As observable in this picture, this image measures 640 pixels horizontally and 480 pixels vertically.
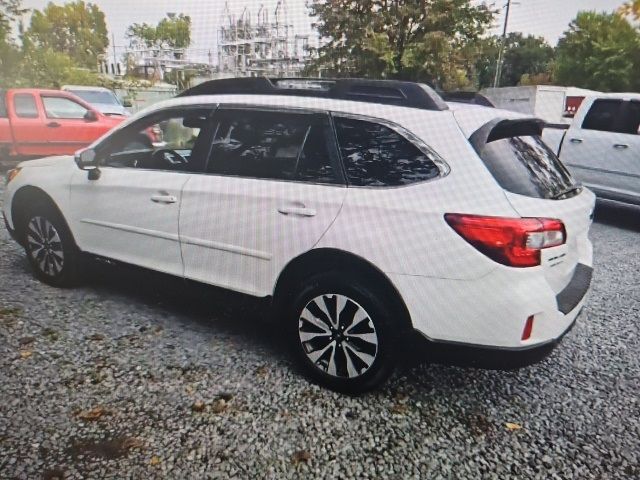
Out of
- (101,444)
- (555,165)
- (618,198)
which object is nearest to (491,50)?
(618,198)

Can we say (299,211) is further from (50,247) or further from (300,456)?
(50,247)

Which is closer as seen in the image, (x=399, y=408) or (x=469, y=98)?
(x=399, y=408)

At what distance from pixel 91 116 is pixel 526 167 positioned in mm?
10158

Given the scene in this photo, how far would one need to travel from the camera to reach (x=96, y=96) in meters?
14.6

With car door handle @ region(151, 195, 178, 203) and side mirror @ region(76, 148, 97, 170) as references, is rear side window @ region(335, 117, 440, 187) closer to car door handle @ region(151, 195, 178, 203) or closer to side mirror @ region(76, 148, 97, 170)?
car door handle @ region(151, 195, 178, 203)

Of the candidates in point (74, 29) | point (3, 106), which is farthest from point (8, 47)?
point (74, 29)

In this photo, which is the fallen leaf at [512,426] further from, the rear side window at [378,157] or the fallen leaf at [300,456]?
the rear side window at [378,157]

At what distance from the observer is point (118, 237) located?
11.4 ft

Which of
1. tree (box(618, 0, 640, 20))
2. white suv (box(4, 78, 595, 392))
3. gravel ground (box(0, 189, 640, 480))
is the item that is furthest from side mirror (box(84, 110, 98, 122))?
tree (box(618, 0, 640, 20))

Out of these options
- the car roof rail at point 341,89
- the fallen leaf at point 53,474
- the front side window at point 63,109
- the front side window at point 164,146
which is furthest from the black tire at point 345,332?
the front side window at point 63,109

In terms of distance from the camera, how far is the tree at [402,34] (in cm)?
2277

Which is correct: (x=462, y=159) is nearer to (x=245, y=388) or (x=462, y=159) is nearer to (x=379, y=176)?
(x=379, y=176)

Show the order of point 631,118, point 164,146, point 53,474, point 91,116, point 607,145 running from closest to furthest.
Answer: point 53,474, point 164,146, point 631,118, point 607,145, point 91,116

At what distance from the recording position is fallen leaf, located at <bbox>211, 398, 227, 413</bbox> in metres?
2.51
